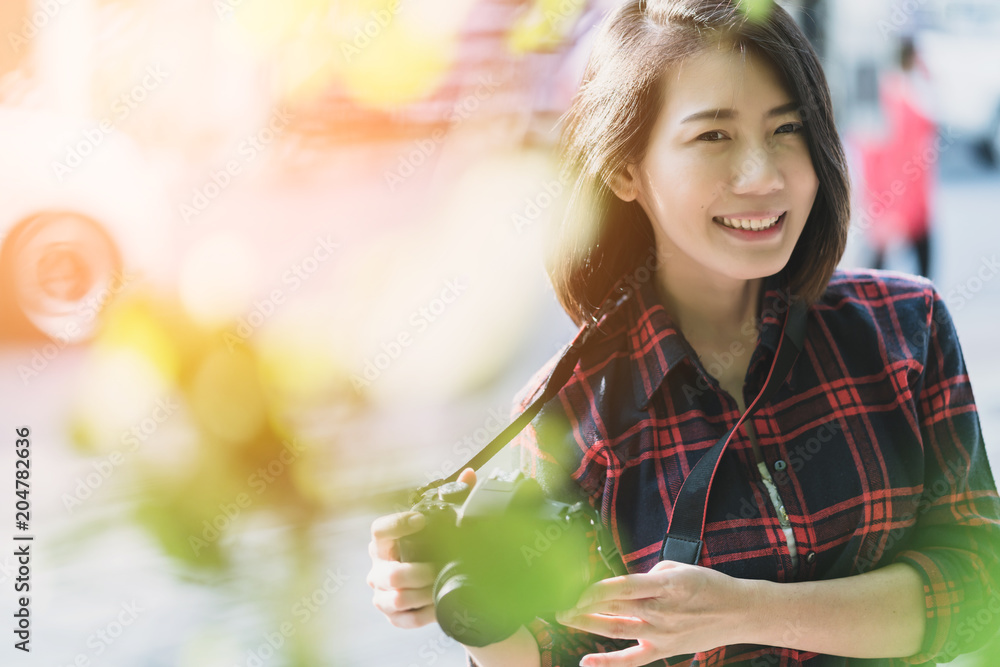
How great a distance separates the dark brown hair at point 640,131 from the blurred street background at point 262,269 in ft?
5.89

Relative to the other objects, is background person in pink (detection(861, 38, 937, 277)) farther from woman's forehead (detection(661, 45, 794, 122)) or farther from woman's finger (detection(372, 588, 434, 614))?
woman's finger (detection(372, 588, 434, 614))

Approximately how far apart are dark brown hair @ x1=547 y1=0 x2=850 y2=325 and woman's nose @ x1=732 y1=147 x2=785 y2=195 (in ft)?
0.27

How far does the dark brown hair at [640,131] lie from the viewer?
1.16 m

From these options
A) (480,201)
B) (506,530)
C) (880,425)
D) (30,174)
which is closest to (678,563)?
(506,530)

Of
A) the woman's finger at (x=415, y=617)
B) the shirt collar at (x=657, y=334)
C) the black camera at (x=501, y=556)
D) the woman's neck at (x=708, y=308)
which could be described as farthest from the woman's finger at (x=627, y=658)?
the woman's neck at (x=708, y=308)

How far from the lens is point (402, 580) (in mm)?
1084

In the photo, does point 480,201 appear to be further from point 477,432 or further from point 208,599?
point 208,599

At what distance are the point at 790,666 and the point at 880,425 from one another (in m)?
0.34

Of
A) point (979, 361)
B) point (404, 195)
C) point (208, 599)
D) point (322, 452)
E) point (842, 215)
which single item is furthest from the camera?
point (979, 361)

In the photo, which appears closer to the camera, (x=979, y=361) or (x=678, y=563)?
(x=678, y=563)

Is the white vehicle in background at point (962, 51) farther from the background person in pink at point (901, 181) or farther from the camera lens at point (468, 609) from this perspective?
the camera lens at point (468, 609)

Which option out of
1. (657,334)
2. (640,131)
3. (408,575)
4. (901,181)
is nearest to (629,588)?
(408,575)

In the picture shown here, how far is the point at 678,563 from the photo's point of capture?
1.07m

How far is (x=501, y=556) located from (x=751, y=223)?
535 millimetres
